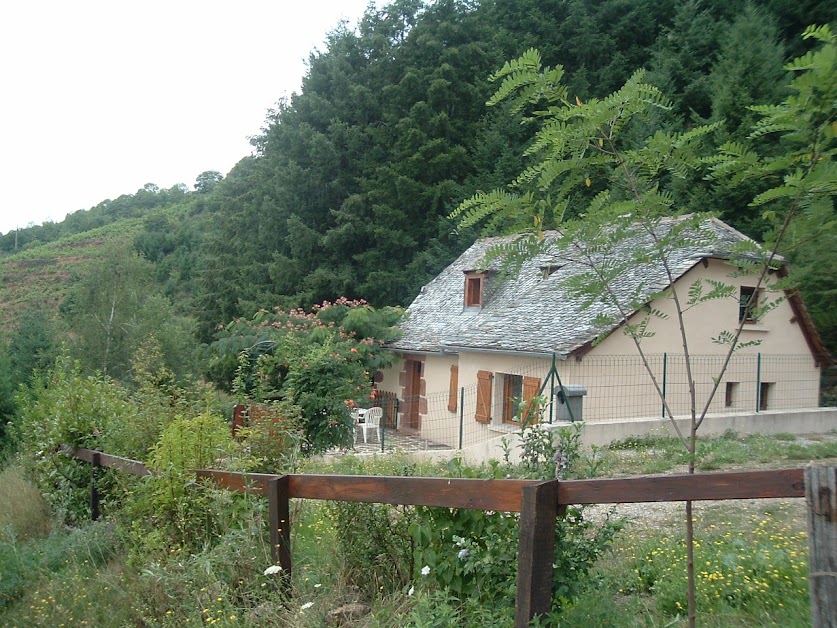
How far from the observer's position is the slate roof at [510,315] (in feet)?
51.4

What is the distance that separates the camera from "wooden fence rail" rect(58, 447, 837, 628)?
2.17 metres

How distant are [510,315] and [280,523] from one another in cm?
1586

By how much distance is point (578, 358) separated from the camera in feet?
51.8

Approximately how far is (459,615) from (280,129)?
35.8 meters

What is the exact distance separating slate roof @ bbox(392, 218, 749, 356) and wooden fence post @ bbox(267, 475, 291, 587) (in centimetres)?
854

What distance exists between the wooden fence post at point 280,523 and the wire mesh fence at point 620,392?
8942mm

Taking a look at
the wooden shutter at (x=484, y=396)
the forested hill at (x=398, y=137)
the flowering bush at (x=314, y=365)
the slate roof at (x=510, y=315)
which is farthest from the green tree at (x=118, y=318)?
the wooden shutter at (x=484, y=396)

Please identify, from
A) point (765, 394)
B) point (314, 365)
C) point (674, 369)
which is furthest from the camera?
point (765, 394)

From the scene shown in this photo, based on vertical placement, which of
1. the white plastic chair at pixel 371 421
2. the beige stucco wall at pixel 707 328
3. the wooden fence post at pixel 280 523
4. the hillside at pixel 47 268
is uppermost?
the hillside at pixel 47 268

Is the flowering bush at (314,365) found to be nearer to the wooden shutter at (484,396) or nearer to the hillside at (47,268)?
the wooden shutter at (484,396)

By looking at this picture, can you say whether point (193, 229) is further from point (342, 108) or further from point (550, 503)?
point (550, 503)

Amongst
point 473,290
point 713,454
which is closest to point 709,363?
point 713,454

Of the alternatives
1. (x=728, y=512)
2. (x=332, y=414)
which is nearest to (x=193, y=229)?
(x=332, y=414)

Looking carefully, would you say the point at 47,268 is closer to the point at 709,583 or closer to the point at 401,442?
the point at 401,442
